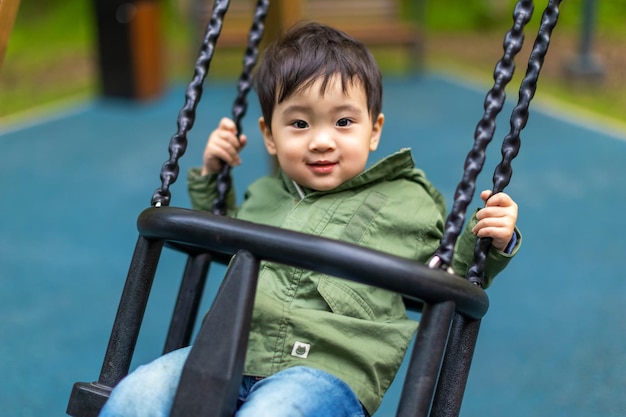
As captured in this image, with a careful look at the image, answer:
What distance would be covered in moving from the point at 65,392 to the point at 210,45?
3.92 feet

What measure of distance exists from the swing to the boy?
90mm

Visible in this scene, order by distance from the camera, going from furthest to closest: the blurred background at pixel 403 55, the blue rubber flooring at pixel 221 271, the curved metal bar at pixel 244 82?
the blurred background at pixel 403 55 → the blue rubber flooring at pixel 221 271 → the curved metal bar at pixel 244 82

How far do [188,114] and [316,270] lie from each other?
1.63 feet

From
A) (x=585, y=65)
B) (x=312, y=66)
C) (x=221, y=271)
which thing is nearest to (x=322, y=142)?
(x=312, y=66)

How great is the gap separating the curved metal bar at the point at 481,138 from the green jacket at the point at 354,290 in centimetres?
20

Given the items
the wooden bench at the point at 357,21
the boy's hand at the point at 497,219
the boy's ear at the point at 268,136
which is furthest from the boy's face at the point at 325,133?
the wooden bench at the point at 357,21

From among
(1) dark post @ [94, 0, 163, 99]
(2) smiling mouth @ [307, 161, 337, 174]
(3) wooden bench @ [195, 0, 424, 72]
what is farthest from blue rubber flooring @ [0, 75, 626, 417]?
(3) wooden bench @ [195, 0, 424, 72]

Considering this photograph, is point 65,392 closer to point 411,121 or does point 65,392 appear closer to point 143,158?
point 143,158

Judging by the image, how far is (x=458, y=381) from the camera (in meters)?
1.33

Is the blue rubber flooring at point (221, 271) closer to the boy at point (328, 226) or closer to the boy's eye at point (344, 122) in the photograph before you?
the boy at point (328, 226)

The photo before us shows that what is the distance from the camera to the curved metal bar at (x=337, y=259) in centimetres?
114

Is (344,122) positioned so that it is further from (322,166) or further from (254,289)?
(254,289)

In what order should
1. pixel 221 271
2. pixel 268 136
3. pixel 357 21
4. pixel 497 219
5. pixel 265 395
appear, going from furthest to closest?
pixel 357 21 < pixel 221 271 < pixel 268 136 < pixel 497 219 < pixel 265 395

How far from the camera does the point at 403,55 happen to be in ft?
26.3
